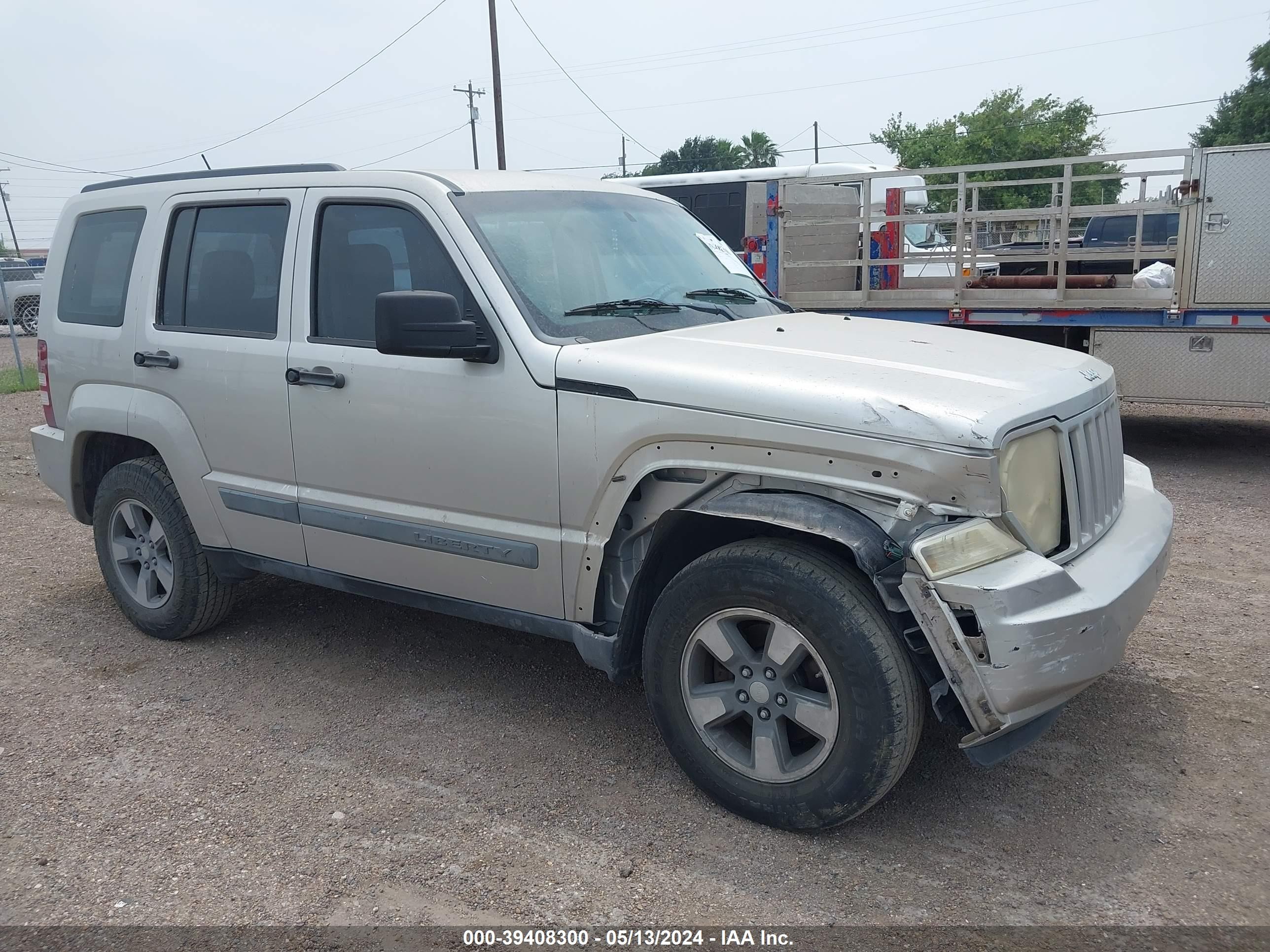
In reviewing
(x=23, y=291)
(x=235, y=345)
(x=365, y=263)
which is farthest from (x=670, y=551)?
(x=23, y=291)

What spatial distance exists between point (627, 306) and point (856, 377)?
107cm

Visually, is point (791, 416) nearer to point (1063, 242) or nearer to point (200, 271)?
point (200, 271)

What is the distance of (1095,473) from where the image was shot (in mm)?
3414

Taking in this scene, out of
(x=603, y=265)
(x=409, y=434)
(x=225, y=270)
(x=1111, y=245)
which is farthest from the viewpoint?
(x=1111, y=245)

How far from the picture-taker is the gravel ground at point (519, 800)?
9.71ft

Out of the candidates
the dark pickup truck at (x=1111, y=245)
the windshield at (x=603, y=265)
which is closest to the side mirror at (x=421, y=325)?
the windshield at (x=603, y=265)

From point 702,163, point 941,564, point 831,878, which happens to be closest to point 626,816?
point 831,878

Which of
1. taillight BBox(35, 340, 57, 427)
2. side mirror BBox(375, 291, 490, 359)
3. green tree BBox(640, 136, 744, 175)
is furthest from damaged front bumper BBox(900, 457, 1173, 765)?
green tree BBox(640, 136, 744, 175)

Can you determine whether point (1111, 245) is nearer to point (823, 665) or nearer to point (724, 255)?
point (724, 255)

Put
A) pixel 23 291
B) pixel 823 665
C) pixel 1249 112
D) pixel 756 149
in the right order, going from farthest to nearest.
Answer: pixel 756 149 → pixel 1249 112 → pixel 23 291 → pixel 823 665

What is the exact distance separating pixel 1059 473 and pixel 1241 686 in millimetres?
1659

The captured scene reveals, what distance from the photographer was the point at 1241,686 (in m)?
4.12

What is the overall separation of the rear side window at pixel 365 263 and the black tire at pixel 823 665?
1.49m

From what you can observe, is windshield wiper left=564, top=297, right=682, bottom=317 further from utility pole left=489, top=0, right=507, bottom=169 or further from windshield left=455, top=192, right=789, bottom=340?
utility pole left=489, top=0, right=507, bottom=169
